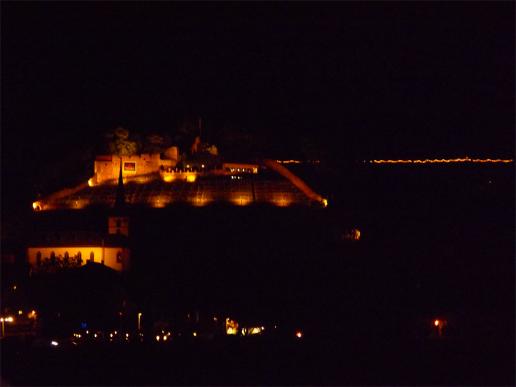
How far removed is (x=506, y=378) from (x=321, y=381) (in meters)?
3.33

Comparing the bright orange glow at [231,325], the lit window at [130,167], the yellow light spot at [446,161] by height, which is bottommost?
the bright orange glow at [231,325]

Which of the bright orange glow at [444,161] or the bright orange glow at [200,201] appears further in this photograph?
the bright orange glow at [444,161]

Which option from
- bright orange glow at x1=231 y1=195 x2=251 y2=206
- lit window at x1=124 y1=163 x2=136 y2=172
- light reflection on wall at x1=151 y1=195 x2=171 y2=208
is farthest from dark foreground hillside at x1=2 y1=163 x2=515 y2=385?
lit window at x1=124 y1=163 x2=136 y2=172

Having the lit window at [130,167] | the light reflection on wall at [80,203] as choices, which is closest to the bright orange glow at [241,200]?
the lit window at [130,167]

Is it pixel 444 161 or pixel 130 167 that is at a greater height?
pixel 444 161

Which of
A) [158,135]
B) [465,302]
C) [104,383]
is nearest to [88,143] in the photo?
[158,135]

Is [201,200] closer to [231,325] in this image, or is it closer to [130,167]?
[130,167]

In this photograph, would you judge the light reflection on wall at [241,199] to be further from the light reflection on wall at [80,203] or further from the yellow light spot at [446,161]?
the yellow light spot at [446,161]

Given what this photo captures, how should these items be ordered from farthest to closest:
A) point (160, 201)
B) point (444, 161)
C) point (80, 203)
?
point (444, 161)
point (80, 203)
point (160, 201)

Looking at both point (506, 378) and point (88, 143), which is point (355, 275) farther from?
point (88, 143)

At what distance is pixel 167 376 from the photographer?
731 inches

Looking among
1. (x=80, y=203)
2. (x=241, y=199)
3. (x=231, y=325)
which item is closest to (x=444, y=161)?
(x=241, y=199)

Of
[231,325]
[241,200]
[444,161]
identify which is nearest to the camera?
[231,325]

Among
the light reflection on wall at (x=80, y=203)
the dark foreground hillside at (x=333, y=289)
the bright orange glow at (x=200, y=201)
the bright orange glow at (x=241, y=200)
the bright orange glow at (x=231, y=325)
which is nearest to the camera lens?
the dark foreground hillside at (x=333, y=289)
